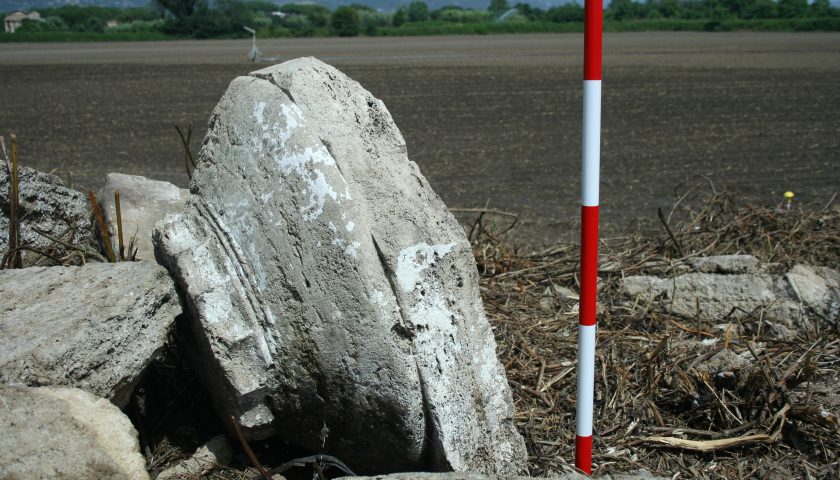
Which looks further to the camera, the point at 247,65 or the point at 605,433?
the point at 247,65

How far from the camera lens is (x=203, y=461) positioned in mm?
3369

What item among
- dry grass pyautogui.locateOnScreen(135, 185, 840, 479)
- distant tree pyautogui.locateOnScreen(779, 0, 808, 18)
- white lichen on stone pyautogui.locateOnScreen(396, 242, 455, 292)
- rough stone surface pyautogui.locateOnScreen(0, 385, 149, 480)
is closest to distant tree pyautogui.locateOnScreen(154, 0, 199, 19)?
distant tree pyautogui.locateOnScreen(779, 0, 808, 18)

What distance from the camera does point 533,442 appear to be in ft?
11.8

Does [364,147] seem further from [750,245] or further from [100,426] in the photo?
[750,245]

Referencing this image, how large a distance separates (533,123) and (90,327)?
12334 mm

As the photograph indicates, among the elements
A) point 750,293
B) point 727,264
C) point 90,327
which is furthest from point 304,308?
point 727,264

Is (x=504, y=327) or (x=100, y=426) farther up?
(x=100, y=426)

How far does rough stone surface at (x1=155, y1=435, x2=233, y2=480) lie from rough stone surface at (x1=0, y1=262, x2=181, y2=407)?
34cm

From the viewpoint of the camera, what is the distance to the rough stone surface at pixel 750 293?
484 cm

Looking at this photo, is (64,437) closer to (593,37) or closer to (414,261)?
(414,261)

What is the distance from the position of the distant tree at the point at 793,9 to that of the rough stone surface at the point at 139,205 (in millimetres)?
70982

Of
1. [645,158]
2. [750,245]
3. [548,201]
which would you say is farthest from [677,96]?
[750,245]

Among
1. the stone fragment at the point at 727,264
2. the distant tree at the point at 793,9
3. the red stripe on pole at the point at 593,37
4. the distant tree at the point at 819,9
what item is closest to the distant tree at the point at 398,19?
the distant tree at the point at 793,9

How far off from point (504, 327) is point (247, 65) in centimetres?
2564
